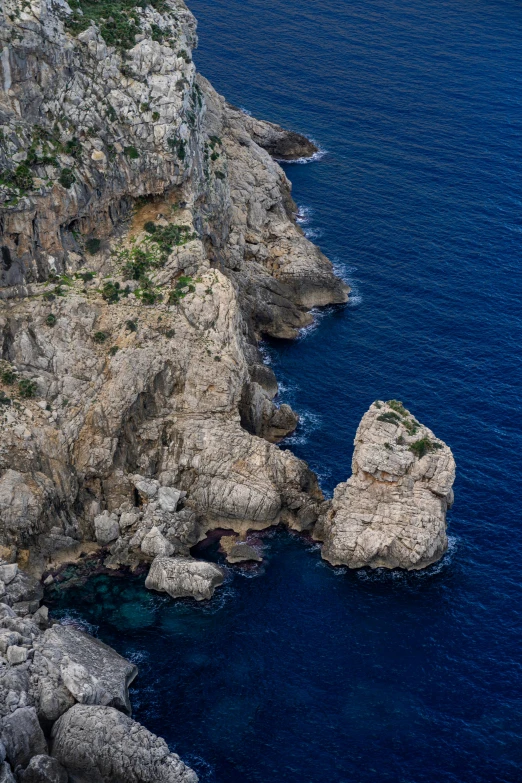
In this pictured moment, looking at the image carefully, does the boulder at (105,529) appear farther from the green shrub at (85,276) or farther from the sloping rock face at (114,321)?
the green shrub at (85,276)

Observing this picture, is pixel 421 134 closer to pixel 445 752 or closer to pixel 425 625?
pixel 425 625

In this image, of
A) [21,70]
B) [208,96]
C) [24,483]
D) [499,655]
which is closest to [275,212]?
[208,96]

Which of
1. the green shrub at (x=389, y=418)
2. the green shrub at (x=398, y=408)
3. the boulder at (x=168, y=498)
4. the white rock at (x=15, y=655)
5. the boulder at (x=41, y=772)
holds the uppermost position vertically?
the green shrub at (x=398, y=408)

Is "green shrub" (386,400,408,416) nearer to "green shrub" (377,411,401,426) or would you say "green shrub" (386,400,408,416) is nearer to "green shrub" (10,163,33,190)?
"green shrub" (377,411,401,426)

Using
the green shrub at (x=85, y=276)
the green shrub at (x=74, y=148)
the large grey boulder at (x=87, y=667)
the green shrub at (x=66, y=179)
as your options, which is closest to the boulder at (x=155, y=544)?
the large grey boulder at (x=87, y=667)

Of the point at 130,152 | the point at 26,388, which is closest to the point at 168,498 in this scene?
the point at 26,388
